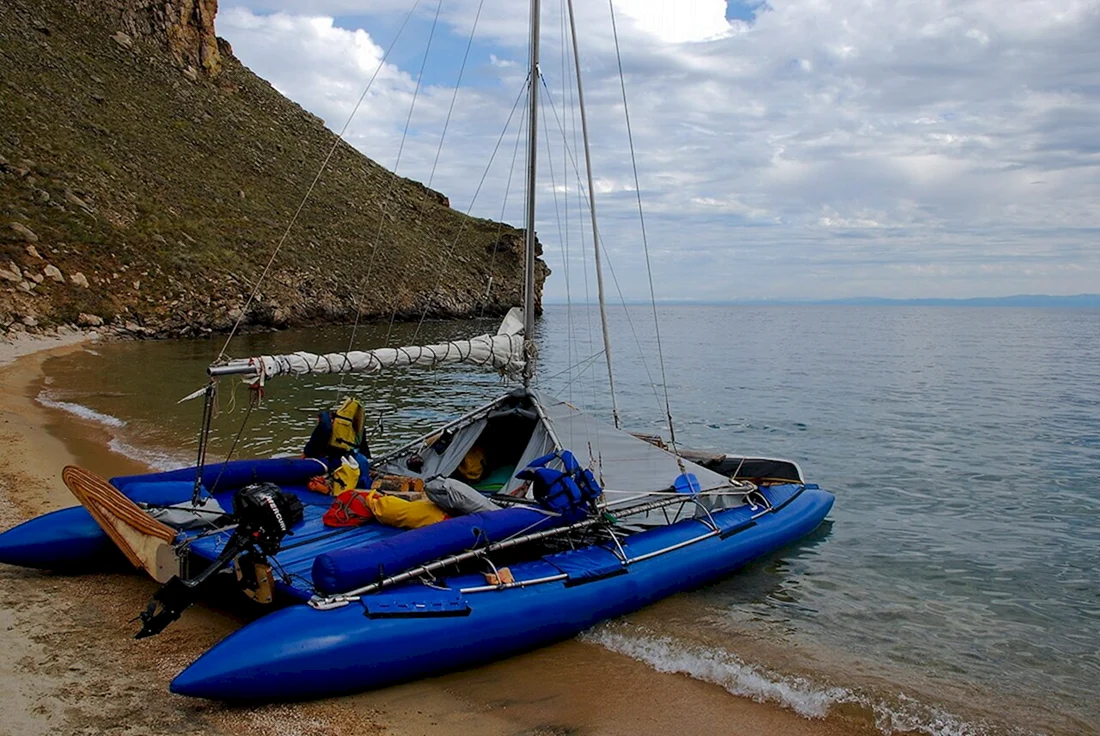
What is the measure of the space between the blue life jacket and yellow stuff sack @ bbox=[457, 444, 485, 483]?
2.25 metres

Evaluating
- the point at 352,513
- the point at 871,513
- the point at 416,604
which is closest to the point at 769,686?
the point at 416,604

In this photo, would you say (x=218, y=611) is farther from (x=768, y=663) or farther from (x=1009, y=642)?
(x=1009, y=642)

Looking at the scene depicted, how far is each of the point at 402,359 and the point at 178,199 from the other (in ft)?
143

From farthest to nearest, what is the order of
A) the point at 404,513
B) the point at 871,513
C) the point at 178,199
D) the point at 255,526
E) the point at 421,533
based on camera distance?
the point at 178,199 → the point at 871,513 → the point at 404,513 → the point at 421,533 → the point at 255,526

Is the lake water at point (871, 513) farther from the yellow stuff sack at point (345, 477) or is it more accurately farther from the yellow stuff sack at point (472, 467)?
the yellow stuff sack at point (345, 477)

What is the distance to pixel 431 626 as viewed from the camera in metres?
7.17

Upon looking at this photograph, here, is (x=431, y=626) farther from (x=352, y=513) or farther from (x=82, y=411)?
(x=82, y=411)

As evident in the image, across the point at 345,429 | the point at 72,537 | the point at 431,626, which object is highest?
the point at 345,429

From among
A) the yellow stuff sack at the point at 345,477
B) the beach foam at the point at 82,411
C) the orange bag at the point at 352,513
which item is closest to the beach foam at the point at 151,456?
the beach foam at the point at 82,411

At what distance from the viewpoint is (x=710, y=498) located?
1141 centimetres

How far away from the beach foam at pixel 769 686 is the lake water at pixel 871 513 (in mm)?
23

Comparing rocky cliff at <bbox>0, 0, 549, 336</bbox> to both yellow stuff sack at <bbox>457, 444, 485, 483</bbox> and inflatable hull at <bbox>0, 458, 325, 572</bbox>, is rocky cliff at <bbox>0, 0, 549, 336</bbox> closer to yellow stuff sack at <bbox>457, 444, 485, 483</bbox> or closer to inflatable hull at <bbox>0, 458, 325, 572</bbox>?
yellow stuff sack at <bbox>457, 444, 485, 483</bbox>

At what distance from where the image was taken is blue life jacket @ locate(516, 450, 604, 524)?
9.21 m

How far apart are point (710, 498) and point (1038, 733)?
4.80 m
